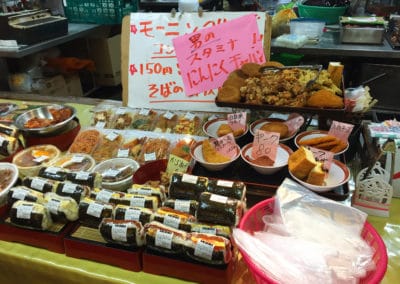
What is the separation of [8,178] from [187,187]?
76 cm

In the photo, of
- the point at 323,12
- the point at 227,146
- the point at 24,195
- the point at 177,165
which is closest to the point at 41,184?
the point at 24,195

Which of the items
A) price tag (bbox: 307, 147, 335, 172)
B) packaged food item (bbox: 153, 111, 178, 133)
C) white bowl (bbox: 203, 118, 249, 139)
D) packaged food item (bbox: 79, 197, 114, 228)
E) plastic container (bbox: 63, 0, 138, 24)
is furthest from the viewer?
plastic container (bbox: 63, 0, 138, 24)

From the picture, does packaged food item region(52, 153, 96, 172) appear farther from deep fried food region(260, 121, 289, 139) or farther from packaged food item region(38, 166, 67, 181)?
deep fried food region(260, 121, 289, 139)

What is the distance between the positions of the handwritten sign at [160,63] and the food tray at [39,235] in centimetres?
91

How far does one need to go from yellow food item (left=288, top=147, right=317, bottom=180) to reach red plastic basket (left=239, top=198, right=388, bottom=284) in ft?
0.58

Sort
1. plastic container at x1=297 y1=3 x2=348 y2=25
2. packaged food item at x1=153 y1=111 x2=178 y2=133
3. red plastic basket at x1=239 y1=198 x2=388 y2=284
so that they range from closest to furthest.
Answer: red plastic basket at x1=239 y1=198 x2=388 y2=284
packaged food item at x1=153 y1=111 x2=178 y2=133
plastic container at x1=297 y1=3 x2=348 y2=25

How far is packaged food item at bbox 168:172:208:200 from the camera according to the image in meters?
1.15

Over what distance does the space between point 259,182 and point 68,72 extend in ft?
Result: 11.9

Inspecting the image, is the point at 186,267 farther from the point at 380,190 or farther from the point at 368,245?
the point at 380,190

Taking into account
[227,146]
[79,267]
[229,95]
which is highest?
[229,95]

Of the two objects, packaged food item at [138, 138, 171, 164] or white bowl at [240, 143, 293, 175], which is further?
packaged food item at [138, 138, 171, 164]

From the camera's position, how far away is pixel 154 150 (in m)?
1.61

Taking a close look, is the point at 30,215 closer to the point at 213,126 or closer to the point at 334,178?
the point at 213,126

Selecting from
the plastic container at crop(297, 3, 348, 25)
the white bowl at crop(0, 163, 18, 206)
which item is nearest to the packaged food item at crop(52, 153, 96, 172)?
the white bowl at crop(0, 163, 18, 206)
